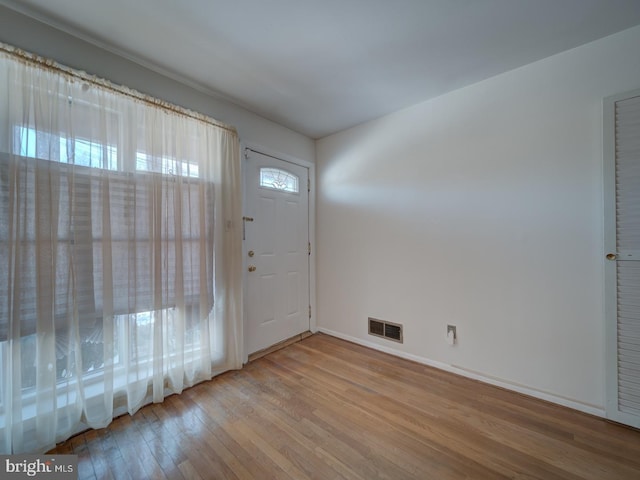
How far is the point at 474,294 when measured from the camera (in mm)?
2184

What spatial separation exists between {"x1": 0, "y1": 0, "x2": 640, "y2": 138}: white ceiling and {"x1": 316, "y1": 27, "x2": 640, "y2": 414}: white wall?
0.29 metres

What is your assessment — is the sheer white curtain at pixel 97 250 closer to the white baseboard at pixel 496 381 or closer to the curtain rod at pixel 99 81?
the curtain rod at pixel 99 81

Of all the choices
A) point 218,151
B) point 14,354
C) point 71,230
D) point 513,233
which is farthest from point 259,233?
point 513,233

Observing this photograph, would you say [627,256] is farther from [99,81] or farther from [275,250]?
[99,81]

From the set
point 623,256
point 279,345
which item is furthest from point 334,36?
point 279,345

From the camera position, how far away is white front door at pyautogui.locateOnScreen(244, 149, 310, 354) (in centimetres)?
260

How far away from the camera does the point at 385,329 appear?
2.73 meters

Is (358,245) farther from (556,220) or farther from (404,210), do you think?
(556,220)

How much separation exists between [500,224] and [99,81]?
312 cm

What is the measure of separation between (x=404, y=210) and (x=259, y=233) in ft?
5.13

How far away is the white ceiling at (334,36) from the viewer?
143cm

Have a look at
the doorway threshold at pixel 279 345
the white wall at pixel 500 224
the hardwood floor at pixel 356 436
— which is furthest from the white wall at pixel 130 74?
the hardwood floor at pixel 356 436

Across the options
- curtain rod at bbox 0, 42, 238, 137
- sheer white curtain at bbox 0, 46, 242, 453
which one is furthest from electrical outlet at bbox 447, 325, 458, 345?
curtain rod at bbox 0, 42, 238, 137

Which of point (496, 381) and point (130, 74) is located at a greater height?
point (130, 74)
